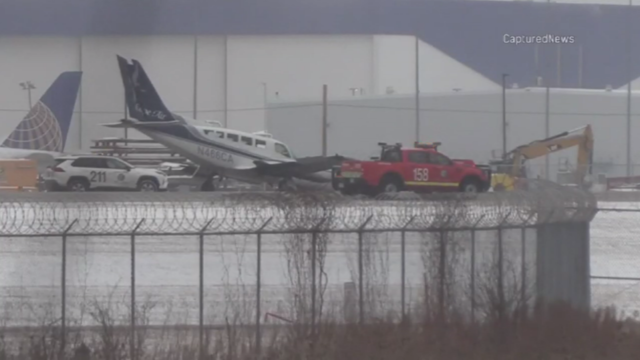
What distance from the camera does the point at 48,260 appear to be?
11.5m

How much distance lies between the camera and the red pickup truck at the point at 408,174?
37094mm

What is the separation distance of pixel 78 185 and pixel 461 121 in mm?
24720

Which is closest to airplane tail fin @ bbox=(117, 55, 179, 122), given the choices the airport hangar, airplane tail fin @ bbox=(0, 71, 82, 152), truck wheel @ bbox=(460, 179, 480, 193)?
airplane tail fin @ bbox=(0, 71, 82, 152)

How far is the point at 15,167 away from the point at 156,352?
100 feet

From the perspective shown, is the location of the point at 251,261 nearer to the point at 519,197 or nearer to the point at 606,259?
the point at 519,197

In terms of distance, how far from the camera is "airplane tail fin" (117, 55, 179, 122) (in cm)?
4556

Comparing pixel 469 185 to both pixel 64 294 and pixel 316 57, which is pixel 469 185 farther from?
pixel 64 294

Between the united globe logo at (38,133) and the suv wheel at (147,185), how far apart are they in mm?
12023

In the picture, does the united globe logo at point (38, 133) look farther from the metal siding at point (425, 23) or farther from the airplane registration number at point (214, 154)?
the airplane registration number at point (214, 154)

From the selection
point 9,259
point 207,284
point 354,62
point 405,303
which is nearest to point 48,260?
point 9,259

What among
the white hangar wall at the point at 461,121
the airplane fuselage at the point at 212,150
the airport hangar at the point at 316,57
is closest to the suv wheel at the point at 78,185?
the airplane fuselage at the point at 212,150

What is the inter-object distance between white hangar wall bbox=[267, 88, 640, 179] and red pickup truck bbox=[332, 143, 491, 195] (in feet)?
61.3

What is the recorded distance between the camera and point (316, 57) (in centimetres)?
5859

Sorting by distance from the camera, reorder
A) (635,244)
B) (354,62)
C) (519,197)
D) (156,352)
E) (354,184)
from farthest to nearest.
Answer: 1. (354,62)
2. (354,184)
3. (635,244)
4. (519,197)
5. (156,352)
